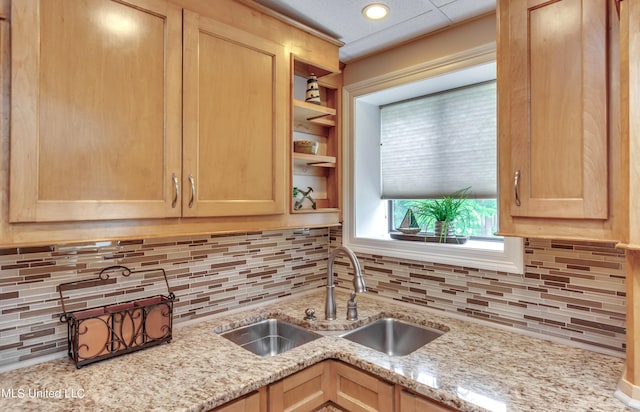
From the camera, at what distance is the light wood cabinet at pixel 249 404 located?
45.1 inches

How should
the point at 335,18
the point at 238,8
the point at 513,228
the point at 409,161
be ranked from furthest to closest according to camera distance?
the point at 409,161
the point at 335,18
the point at 238,8
the point at 513,228

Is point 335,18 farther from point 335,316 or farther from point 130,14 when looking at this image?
point 335,316

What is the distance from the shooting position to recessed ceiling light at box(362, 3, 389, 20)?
61.8 inches

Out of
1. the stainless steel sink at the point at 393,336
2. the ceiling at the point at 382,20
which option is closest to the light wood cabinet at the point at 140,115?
the ceiling at the point at 382,20

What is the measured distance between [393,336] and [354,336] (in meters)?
0.25

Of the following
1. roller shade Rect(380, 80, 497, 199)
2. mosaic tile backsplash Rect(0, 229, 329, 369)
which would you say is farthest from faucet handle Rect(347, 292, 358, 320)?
roller shade Rect(380, 80, 497, 199)

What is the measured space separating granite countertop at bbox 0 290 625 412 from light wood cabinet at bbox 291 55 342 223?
2.81 ft

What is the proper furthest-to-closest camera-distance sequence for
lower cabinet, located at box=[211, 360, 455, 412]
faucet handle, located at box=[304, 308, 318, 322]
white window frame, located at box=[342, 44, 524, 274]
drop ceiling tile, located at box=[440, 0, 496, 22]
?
faucet handle, located at box=[304, 308, 318, 322] → white window frame, located at box=[342, 44, 524, 274] → drop ceiling tile, located at box=[440, 0, 496, 22] → lower cabinet, located at box=[211, 360, 455, 412]

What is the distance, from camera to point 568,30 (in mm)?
1146

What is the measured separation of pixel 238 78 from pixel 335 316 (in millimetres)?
1203

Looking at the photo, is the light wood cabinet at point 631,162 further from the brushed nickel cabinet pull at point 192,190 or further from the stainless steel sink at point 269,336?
the brushed nickel cabinet pull at point 192,190

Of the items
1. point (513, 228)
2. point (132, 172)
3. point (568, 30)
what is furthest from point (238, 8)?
point (513, 228)

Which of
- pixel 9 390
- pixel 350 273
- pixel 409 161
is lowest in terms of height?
pixel 9 390

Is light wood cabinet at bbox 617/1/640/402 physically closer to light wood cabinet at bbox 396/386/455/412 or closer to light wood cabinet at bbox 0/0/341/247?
light wood cabinet at bbox 396/386/455/412
